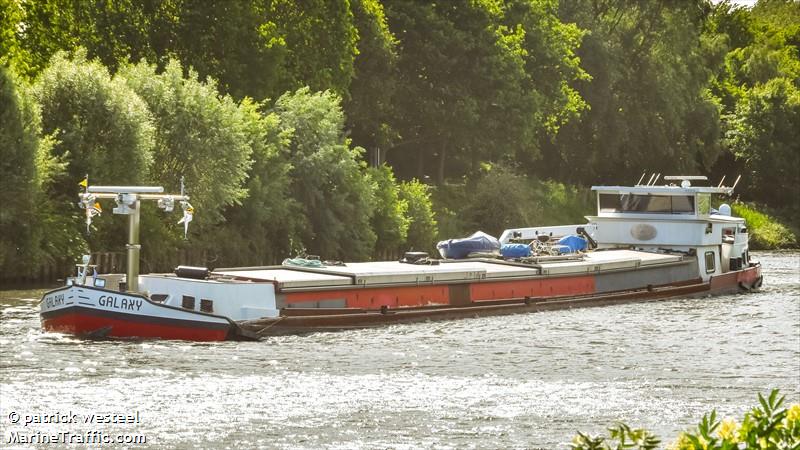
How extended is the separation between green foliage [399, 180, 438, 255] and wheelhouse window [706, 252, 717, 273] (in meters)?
19.6

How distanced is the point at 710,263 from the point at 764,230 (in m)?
40.1

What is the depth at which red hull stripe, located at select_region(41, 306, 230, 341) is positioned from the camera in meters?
35.0

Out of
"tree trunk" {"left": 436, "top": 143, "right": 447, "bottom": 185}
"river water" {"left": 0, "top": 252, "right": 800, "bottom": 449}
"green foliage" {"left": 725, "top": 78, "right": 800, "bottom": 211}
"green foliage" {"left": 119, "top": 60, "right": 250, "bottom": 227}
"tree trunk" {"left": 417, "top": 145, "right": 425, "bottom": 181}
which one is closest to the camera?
"river water" {"left": 0, "top": 252, "right": 800, "bottom": 449}

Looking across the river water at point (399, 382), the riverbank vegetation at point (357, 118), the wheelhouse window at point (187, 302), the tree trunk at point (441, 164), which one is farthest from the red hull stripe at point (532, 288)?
the tree trunk at point (441, 164)

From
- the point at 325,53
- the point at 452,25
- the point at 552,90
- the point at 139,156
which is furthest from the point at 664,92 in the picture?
the point at 139,156

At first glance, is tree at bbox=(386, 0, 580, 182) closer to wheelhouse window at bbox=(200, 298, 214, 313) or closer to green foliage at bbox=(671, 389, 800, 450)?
wheelhouse window at bbox=(200, 298, 214, 313)

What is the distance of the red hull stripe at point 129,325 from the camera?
34969mm

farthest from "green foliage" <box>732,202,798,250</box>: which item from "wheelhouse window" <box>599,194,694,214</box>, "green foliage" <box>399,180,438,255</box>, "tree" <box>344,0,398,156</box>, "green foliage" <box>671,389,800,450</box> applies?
Result: "green foliage" <box>671,389,800,450</box>

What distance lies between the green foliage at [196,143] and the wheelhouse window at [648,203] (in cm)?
1610

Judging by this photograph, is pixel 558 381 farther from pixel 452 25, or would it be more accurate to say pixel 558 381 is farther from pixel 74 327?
pixel 452 25

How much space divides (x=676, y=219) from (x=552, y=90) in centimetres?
3678

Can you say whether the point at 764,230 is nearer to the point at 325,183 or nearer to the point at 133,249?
the point at 325,183

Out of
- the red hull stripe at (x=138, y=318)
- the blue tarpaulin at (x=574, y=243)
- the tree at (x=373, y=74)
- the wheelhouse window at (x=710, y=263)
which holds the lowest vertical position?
the red hull stripe at (x=138, y=318)

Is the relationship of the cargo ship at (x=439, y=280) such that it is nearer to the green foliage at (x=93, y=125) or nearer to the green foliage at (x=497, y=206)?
the green foliage at (x=93, y=125)
